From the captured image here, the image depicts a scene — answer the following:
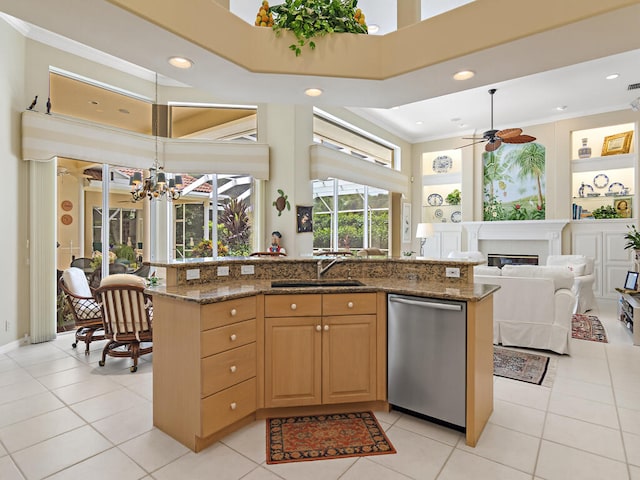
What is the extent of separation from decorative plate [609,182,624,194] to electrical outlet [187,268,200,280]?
338 inches

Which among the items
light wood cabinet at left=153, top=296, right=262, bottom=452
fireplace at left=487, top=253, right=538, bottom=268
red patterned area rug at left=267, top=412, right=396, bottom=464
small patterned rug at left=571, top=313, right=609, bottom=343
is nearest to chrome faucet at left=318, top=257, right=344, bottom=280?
light wood cabinet at left=153, top=296, right=262, bottom=452

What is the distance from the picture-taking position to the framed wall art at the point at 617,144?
7.24m

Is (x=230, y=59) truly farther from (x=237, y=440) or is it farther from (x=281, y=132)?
(x=281, y=132)

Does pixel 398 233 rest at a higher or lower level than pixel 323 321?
higher

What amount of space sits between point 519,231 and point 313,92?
22.8 ft

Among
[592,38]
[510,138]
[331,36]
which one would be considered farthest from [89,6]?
[510,138]

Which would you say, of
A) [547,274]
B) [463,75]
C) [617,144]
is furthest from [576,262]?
[463,75]

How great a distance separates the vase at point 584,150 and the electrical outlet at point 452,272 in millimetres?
6950

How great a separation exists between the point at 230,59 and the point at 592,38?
7.97 ft

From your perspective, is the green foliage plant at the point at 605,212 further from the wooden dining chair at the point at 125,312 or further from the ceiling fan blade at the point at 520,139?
the wooden dining chair at the point at 125,312

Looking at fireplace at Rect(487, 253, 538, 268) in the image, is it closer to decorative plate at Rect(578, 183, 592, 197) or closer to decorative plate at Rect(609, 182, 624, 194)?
decorative plate at Rect(578, 183, 592, 197)

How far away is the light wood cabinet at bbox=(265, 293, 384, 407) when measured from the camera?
8.29 ft

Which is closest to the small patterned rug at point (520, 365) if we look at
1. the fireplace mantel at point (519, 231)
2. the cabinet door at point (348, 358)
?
the cabinet door at point (348, 358)

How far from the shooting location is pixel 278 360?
2525 millimetres
